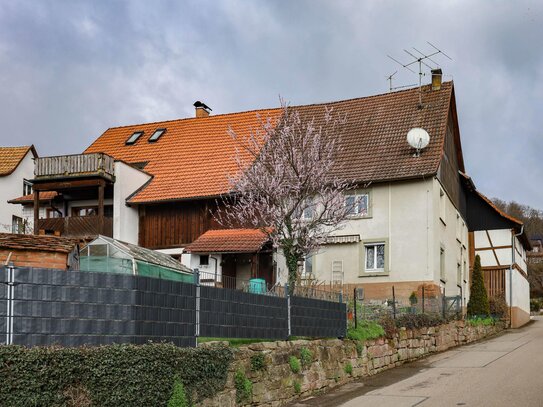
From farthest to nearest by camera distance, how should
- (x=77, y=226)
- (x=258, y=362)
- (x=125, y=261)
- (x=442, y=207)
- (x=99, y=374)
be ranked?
(x=77, y=226) → (x=442, y=207) → (x=125, y=261) → (x=258, y=362) → (x=99, y=374)

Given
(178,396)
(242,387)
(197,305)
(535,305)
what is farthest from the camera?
(535,305)

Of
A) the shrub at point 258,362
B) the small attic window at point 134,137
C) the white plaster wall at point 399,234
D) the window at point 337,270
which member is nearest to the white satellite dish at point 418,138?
the white plaster wall at point 399,234

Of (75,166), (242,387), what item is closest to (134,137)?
(75,166)

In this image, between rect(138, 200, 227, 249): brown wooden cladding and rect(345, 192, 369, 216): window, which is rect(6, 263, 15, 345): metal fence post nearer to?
rect(345, 192, 369, 216): window

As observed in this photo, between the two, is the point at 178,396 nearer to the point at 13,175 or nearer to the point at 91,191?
the point at 91,191

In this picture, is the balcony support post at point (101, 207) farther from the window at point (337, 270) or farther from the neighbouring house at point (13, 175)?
the neighbouring house at point (13, 175)

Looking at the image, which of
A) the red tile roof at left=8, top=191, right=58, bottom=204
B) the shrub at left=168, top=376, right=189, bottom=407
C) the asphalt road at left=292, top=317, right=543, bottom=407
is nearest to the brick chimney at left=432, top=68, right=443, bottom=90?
the asphalt road at left=292, top=317, right=543, bottom=407

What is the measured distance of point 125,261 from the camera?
20.6m

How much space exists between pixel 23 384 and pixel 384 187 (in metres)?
24.7

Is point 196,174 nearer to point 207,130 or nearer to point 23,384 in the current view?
point 207,130

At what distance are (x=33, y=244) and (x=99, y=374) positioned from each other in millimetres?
9583

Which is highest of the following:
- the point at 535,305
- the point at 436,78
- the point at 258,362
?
the point at 436,78

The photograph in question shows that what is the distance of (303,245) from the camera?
85.6 ft

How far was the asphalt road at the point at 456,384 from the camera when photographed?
1532 cm
